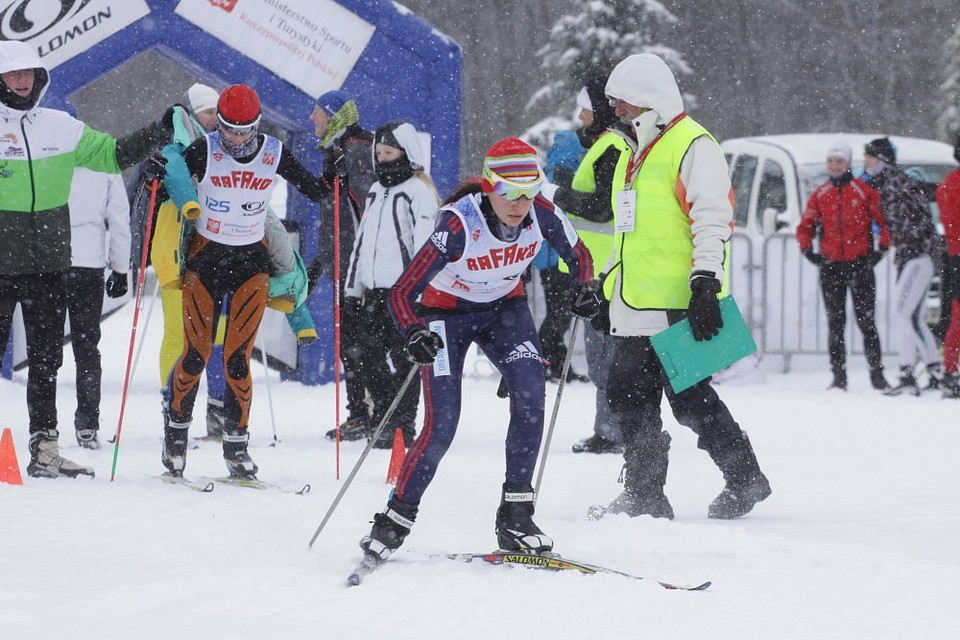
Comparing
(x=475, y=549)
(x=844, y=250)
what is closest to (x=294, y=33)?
(x=844, y=250)

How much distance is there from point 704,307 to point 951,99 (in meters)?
23.8

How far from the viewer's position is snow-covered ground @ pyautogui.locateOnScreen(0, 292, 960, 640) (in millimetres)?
3811

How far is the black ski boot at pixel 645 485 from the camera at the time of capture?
553 centimetres

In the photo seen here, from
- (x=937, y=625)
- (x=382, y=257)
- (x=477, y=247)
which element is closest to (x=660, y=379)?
(x=477, y=247)

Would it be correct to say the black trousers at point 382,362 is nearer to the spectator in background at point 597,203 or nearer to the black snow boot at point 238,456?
the spectator in background at point 597,203

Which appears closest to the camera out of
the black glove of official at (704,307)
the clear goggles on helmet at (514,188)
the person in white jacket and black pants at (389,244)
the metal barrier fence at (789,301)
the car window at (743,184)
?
the clear goggles on helmet at (514,188)

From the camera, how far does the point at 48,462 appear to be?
6316 mm

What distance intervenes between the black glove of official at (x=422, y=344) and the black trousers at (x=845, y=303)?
6.85 meters

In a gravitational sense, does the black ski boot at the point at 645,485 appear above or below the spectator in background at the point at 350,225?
below

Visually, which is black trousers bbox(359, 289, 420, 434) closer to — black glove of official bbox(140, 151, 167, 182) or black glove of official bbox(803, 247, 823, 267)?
black glove of official bbox(140, 151, 167, 182)

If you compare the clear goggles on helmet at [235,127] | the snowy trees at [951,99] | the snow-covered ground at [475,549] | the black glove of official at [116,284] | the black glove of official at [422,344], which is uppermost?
the snowy trees at [951,99]

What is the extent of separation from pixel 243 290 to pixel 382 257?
4.74 ft

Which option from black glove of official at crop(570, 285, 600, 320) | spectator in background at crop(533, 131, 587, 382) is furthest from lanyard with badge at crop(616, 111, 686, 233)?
spectator in background at crop(533, 131, 587, 382)

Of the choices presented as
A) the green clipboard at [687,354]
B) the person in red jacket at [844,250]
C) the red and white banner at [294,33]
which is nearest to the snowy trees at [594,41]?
the person in red jacket at [844,250]
